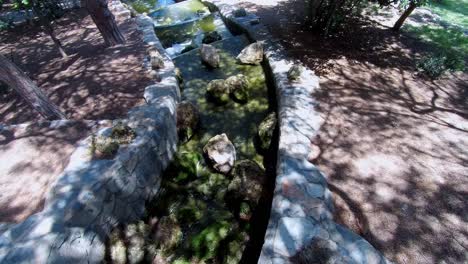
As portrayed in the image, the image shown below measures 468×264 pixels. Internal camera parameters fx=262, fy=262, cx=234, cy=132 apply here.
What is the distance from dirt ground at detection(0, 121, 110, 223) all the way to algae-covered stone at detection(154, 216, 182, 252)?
2025 millimetres

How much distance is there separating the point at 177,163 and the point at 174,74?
3.14 meters

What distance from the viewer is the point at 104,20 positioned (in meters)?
8.86

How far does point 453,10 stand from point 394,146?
9.83 metres

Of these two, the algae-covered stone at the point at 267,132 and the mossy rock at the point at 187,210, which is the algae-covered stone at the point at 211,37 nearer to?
the algae-covered stone at the point at 267,132

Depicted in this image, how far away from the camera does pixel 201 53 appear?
9.48m

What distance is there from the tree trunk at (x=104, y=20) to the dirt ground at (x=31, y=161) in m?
4.61

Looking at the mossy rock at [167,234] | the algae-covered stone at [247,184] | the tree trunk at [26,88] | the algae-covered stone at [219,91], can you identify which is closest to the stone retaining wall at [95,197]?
the mossy rock at [167,234]

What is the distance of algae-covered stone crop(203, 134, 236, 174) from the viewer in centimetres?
609

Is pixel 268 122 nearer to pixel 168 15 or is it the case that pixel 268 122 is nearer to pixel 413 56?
pixel 413 56

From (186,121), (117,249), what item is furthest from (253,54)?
(117,249)

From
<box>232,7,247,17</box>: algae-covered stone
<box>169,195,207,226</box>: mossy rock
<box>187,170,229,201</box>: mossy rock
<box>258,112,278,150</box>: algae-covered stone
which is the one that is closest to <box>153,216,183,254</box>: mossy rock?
<box>169,195,207,226</box>: mossy rock

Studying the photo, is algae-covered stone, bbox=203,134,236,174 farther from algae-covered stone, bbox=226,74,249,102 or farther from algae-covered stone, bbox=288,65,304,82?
algae-covered stone, bbox=288,65,304,82

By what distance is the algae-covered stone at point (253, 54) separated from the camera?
9.09 m

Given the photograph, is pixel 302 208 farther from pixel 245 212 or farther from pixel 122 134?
pixel 122 134
